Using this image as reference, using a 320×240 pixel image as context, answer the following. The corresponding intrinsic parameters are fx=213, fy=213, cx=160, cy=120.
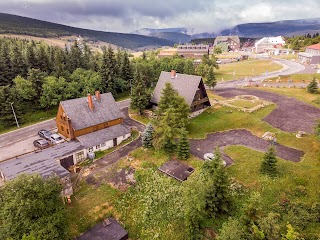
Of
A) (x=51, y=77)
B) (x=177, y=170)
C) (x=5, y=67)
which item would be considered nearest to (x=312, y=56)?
(x=177, y=170)

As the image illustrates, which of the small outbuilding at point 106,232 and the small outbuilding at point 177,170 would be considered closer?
the small outbuilding at point 106,232

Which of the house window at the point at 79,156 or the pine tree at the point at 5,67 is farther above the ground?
the pine tree at the point at 5,67

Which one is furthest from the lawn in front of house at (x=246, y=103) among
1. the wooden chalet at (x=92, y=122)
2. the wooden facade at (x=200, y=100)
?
the wooden chalet at (x=92, y=122)

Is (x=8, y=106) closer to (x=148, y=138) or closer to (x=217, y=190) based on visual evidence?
(x=148, y=138)

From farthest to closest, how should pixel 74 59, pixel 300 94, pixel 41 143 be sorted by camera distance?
pixel 74 59
pixel 300 94
pixel 41 143

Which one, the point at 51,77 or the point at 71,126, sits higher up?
the point at 51,77

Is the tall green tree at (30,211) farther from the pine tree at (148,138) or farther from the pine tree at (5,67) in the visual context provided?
the pine tree at (5,67)

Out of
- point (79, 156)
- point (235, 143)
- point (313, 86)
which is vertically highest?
point (313, 86)
